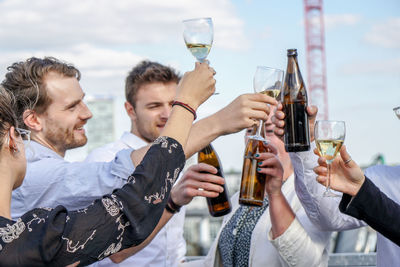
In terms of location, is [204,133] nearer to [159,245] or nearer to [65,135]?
[65,135]

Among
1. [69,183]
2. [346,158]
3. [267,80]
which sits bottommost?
[69,183]

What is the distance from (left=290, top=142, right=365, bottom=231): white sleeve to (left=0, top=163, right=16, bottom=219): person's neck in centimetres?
142

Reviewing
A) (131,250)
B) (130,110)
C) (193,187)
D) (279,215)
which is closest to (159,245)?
(131,250)

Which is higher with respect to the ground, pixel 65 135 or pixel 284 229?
pixel 65 135

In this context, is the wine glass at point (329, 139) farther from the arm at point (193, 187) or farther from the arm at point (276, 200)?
the arm at point (193, 187)

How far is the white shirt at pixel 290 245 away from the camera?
8.81ft

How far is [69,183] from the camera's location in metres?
2.44

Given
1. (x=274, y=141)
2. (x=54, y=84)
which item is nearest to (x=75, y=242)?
(x=54, y=84)

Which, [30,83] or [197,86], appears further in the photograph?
[30,83]

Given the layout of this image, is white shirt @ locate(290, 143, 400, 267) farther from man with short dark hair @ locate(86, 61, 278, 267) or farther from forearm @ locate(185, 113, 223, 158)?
man with short dark hair @ locate(86, 61, 278, 267)

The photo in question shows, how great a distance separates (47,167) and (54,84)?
57 cm

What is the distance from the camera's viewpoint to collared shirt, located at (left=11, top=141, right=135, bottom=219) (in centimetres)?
243

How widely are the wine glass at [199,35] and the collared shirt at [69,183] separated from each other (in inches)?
24.0

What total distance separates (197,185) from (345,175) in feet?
2.80
